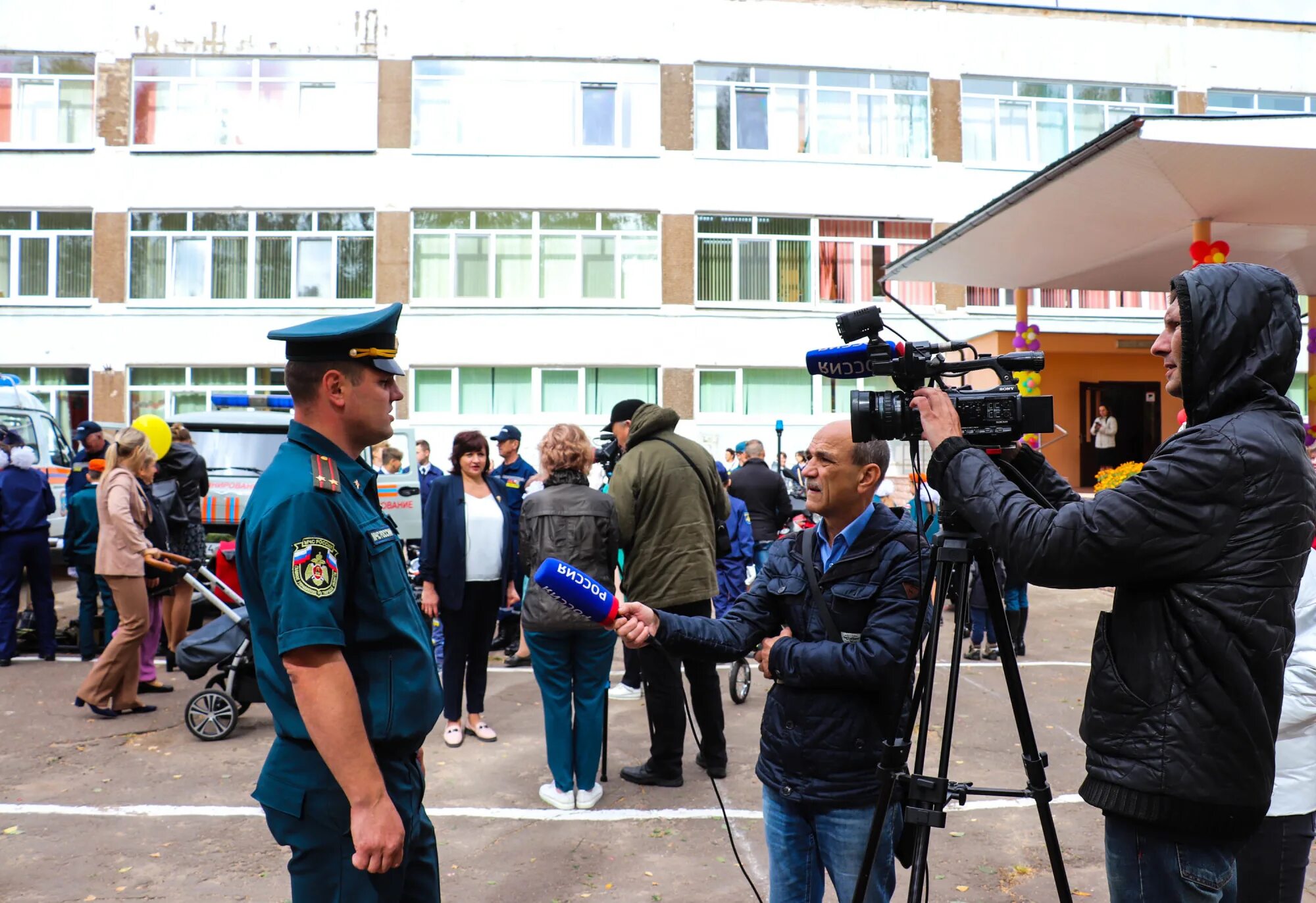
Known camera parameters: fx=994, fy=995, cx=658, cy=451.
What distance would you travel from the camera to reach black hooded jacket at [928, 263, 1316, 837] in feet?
6.52

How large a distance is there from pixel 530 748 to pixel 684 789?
47.0 inches

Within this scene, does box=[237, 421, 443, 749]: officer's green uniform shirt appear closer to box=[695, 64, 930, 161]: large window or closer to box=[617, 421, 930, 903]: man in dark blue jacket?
box=[617, 421, 930, 903]: man in dark blue jacket

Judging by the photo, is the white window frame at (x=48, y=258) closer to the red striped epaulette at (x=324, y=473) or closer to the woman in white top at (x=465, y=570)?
the woman in white top at (x=465, y=570)

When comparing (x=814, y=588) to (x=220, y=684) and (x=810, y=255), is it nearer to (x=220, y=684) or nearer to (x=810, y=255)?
(x=220, y=684)

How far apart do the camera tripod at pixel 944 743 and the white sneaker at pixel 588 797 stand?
2.86m

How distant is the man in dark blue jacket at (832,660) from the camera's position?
283cm

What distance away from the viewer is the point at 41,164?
2269 centimetres

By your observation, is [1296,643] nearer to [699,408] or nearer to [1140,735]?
[1140,735]

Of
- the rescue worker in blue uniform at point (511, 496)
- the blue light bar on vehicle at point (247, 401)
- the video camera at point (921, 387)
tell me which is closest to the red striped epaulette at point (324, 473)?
the video camera at point (921, 387)

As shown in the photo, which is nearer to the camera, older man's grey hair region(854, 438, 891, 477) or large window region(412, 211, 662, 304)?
older man's grey hair region(854, 438, 891, 477)

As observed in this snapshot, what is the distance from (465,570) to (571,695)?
133 centimetres

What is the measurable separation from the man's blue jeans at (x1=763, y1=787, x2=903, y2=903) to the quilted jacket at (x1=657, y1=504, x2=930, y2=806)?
6 cm

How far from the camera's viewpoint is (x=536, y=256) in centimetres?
2295

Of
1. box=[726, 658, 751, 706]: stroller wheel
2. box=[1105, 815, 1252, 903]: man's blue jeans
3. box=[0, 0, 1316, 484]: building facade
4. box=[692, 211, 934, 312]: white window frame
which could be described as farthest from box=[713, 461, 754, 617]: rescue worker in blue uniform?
box=[692, 211, 934, 312]: white window frame
